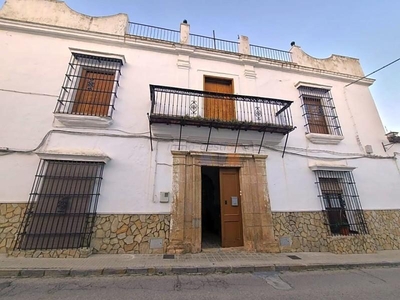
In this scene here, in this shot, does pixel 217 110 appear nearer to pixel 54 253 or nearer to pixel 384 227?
pixel 54 253

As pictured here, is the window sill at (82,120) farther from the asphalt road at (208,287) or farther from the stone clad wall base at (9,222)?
the asphalt road at (208,287)

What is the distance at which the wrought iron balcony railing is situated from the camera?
541 centimetres

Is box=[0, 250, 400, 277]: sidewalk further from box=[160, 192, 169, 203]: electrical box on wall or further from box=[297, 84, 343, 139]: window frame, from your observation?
box=[297, 84, 343, 139]: window frame

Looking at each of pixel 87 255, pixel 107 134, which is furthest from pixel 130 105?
pixel 87 255

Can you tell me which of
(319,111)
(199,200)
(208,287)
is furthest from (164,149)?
(319,111)

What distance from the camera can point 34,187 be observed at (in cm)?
→ 460

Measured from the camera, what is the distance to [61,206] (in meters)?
4.59

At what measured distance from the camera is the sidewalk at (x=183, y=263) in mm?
3504

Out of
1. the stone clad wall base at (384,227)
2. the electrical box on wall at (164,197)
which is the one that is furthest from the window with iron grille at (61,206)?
the stone clad wall base at (384,227)

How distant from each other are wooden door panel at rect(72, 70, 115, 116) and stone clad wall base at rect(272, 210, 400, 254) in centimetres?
670

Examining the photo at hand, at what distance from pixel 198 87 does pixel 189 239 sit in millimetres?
5204

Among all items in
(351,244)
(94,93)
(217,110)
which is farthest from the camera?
(217,110)

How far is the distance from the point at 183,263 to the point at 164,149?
3.19 meters

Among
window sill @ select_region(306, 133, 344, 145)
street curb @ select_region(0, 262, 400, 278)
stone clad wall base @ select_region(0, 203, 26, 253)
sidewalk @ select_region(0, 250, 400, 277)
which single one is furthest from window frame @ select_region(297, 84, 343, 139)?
Result: stone clad wall base @ select_region(0, 203, 26, 253)
